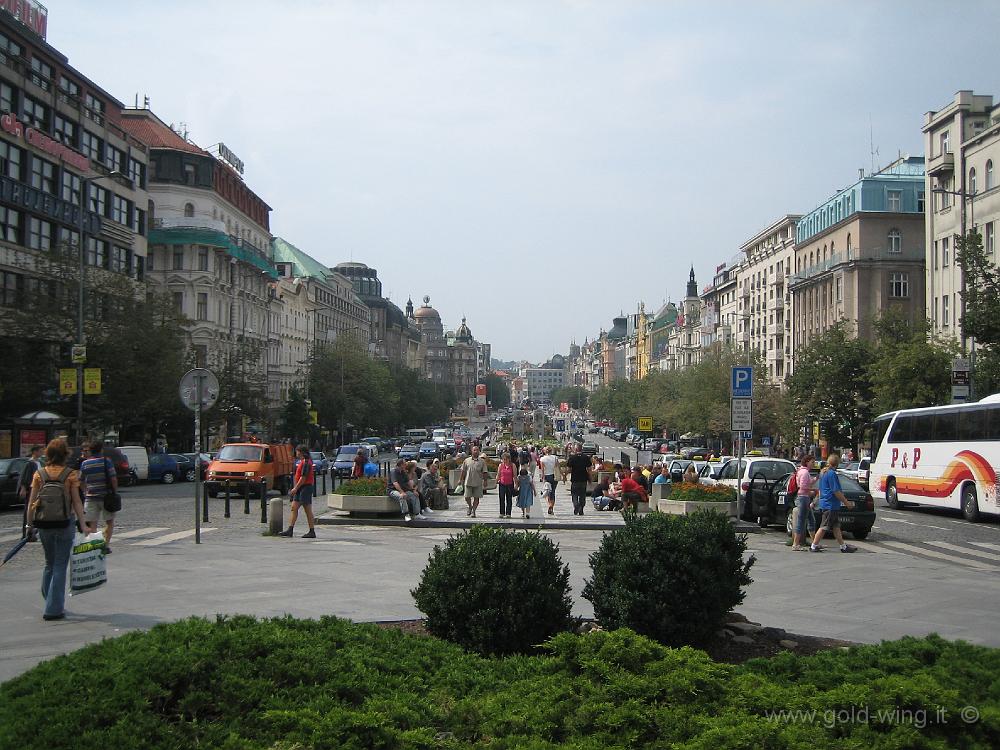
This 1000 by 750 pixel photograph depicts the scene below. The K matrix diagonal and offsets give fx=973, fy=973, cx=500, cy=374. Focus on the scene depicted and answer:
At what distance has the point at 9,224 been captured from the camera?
44656mm

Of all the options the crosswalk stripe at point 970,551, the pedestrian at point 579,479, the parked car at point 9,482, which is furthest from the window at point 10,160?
the crosswalk stripe at point 970,551

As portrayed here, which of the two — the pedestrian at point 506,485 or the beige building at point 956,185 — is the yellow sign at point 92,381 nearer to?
the pedestrian at point 506,485

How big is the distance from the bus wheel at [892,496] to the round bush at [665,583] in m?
26.5

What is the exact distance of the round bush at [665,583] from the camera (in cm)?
744

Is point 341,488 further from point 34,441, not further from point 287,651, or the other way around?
point 34,441

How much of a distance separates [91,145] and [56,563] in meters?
49.4

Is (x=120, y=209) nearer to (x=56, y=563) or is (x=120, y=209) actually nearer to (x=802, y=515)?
(x=802, y=515)

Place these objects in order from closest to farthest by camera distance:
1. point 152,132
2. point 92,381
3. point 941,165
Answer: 1. point 92,381
2. point 941,165
3. point 152,132

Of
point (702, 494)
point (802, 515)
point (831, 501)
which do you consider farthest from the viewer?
point (702, 494)

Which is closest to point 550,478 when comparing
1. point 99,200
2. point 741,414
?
point 741,414

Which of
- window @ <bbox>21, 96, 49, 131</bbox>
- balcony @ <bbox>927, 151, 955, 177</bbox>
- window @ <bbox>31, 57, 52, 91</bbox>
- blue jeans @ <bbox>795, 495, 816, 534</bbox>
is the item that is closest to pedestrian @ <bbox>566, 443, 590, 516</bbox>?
blue jeans @ <bbox>795, 495, 816, 534</bbox>

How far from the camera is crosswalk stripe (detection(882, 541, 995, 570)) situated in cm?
1663

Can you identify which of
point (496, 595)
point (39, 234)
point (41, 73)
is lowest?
point (496, 595)

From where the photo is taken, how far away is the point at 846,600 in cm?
1150
